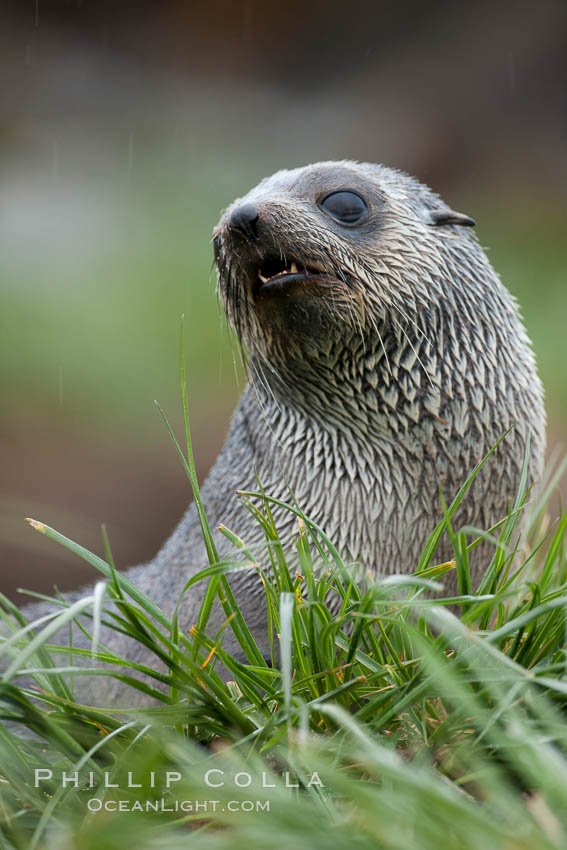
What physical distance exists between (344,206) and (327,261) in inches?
13.0

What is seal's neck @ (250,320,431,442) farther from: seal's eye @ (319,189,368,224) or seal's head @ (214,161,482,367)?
seal's eye @ (319,189,368,224)

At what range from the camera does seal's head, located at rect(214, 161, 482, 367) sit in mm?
3143

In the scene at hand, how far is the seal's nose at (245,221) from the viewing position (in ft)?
10.1

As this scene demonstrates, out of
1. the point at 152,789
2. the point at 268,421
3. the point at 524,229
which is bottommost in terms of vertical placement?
the point at 152,789

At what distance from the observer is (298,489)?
3410 millimetres

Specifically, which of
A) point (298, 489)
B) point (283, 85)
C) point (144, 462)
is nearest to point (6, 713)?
point (298, 489)

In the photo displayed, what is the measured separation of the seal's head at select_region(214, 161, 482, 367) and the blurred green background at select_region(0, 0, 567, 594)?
23.2 ft

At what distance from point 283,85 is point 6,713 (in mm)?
15154

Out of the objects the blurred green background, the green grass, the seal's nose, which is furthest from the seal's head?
the blurred green background

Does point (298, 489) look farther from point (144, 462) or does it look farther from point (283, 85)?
point (283, 85)

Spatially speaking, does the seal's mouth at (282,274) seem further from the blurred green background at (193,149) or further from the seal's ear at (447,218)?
the blurred green background at (193,149)

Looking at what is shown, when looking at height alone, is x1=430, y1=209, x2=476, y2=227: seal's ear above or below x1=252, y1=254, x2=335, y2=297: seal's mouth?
above

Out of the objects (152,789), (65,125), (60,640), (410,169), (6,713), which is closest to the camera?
(152,789)

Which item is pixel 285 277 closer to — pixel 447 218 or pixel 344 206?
pixel 344 206
